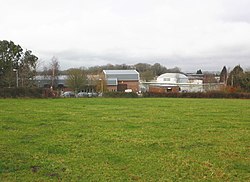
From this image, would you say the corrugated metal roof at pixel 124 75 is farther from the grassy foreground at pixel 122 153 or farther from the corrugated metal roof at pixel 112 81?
the grassy foreground at pixel 122 153

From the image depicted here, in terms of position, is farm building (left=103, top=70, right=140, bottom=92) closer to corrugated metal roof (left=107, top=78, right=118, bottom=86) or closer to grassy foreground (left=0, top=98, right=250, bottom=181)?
corrugated metal roof (left=107, top=78, right=118, bottom=86)

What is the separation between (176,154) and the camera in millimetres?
6871

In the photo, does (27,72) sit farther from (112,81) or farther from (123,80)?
(123,80)

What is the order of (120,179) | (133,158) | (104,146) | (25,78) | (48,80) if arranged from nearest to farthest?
(120,179) < (133,158) < (104,146) < (25,78) < (48,80)

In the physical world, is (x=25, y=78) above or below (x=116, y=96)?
above

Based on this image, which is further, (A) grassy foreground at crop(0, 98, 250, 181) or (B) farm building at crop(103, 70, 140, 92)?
(B) farm building at crop(103, 70, 140, 92)

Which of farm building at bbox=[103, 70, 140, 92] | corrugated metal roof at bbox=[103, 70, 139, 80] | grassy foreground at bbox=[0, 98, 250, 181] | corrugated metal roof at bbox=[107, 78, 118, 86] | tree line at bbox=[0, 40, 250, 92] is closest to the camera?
grassy foreground at bbox=[0, 98, 250, 181]

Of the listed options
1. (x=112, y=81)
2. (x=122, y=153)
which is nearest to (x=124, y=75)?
(x=112, y=81)

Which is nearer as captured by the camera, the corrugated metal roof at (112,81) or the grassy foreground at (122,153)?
the grassy foreground at (122,153)

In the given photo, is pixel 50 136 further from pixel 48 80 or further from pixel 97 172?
pixel 48 80

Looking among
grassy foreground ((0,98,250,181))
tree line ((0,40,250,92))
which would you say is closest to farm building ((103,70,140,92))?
tree line ((0,40,250,92))

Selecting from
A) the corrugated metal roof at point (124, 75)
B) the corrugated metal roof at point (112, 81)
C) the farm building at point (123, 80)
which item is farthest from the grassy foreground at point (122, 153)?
the corrugated metal roof at point (124, 75)

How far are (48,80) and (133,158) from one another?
58490 mm

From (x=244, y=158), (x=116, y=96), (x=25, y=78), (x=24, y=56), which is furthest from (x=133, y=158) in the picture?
(x=24, y=56)
